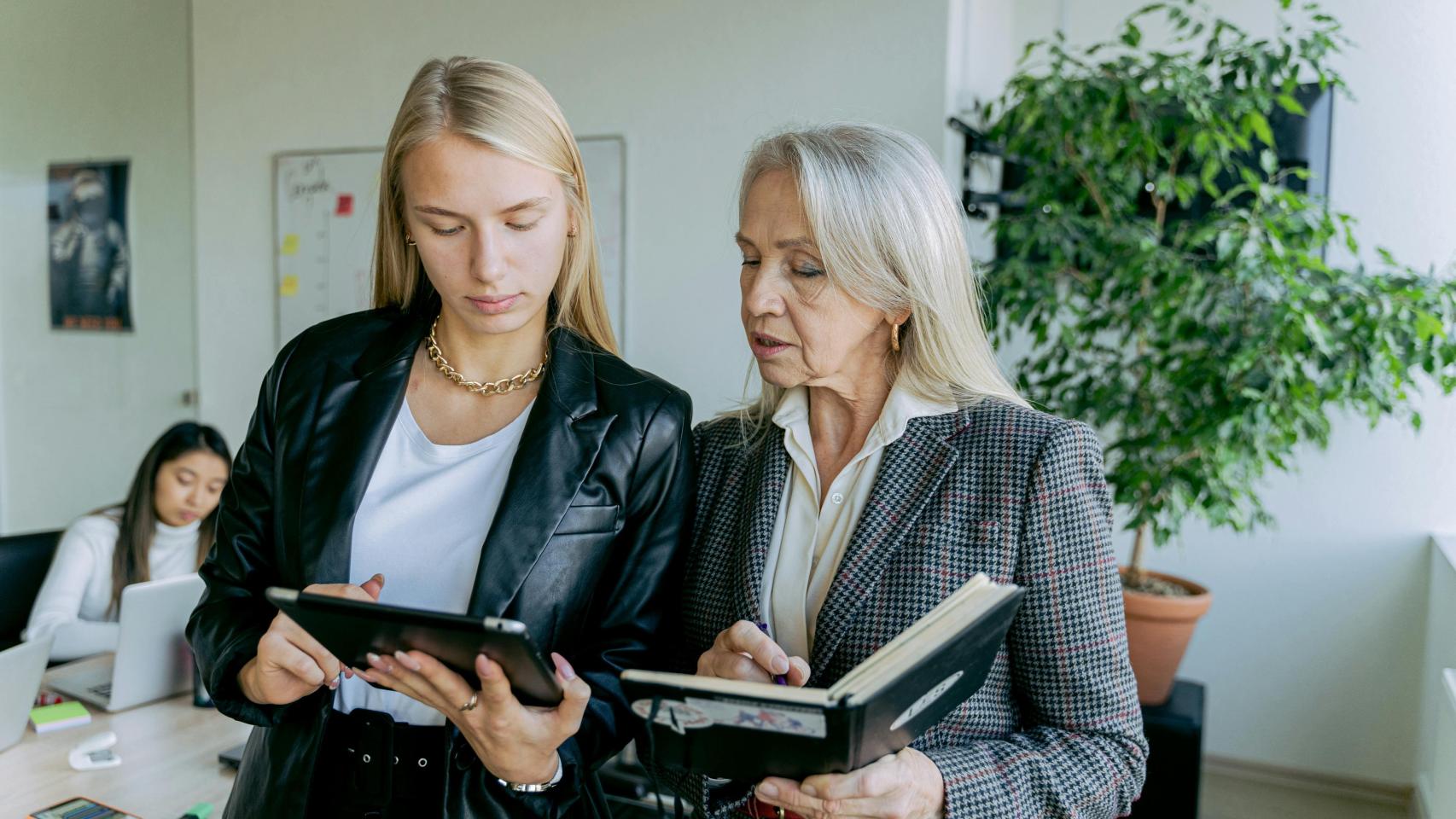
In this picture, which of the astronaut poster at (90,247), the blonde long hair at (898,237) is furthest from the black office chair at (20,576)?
the blonde long hair at (898,237)

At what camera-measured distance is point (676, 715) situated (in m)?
0.96

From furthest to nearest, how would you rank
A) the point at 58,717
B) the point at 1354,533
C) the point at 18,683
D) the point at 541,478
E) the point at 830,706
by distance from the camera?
1. the point at 1354,533
2. the point at 58,717
3. the point at 18,683
4. the point at 541,478
5. the point at 830,706

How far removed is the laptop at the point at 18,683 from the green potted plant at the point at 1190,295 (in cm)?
232

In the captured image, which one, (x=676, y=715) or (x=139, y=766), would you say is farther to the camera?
(x=139, y=766)

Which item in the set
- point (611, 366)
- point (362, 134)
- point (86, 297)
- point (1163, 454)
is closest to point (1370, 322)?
point (1163, 454)

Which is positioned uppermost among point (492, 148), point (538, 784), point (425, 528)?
point (492, 148)

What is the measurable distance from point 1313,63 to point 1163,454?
3.53 feet

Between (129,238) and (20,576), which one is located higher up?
(129,238)

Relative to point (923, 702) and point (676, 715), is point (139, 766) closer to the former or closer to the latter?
point (676, 715)

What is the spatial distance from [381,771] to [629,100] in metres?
2.94

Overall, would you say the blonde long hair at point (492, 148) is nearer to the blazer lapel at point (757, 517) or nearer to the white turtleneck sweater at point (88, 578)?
the blazer lapel at point (757, 517)

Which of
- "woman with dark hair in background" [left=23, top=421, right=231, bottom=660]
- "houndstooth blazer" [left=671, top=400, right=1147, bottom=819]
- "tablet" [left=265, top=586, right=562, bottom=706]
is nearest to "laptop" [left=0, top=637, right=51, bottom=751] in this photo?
"woman with dark hair in background" [left=23, top=421, right=231, bottom=660]

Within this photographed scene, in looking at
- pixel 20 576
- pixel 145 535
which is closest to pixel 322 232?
pixel 145 535

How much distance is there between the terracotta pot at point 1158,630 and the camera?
115 inches
